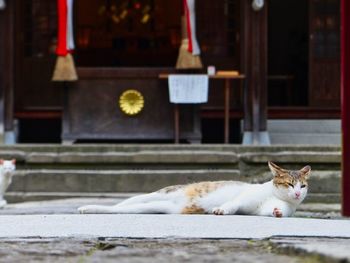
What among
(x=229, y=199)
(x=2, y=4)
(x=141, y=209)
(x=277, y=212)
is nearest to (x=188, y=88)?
(x=2, y=4)

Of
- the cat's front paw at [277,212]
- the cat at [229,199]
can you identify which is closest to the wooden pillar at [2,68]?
the cat at [229,199]

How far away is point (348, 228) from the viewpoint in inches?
294

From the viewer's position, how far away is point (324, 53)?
1877 centimetres

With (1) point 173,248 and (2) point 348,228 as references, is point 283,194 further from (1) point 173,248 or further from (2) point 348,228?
(1) point 173,248

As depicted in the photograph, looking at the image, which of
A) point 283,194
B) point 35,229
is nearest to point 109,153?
point 283,194

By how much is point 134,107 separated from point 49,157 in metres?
3.56

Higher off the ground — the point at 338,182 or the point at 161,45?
the point at 161,45

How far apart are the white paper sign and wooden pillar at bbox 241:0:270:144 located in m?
0.95

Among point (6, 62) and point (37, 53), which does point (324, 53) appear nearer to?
point (37, 53)

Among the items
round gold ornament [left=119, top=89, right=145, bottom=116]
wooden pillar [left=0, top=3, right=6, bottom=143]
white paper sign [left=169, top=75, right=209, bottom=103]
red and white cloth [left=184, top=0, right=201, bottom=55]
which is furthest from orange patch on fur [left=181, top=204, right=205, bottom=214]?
wooden pillar [left=0, top=3, right=6, bottom=143]

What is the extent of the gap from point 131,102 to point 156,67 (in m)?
1.58

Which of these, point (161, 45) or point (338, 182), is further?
point (161, 45)

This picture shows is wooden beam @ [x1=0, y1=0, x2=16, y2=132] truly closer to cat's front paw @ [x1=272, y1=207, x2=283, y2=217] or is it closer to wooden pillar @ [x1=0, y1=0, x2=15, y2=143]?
wooden pillar @ [x1=0, y1=0, x2=15, y2=143]

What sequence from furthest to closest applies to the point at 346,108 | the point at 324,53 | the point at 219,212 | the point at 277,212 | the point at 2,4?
1. the point at 324,53
2. the point at 2,4
3. the point at 346,108
4. the point at 219,212
5. the point at 277,212
